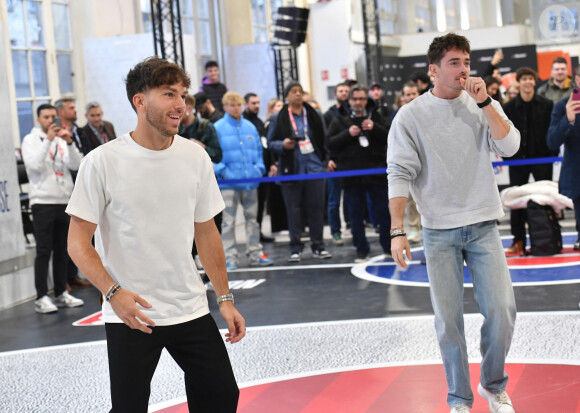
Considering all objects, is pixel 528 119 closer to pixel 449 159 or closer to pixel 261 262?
pixel 261 262

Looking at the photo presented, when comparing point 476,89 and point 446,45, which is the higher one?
point 446,45

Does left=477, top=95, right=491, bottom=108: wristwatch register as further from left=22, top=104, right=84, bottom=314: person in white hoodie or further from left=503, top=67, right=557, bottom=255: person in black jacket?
left=503, top=67, right=557, bottom=255: person in black jacket

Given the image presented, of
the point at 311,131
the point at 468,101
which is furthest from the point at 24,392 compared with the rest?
the point at 311,131

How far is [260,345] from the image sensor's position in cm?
550

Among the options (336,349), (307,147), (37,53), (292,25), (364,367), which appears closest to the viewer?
(364,367)

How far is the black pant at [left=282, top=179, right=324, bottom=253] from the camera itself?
29.8 ft

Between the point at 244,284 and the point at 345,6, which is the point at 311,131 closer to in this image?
the point at 244,284

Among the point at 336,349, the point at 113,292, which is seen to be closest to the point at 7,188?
the point at 336,349

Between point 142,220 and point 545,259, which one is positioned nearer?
point 142,220

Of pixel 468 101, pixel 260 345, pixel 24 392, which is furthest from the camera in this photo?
pixel 260 345

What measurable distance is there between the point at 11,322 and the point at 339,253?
372 cm

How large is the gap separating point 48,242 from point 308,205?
112 inches

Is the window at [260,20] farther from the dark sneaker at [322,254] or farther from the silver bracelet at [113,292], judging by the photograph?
the silver bracelet at [113,292]

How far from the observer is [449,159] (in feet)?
12.3
